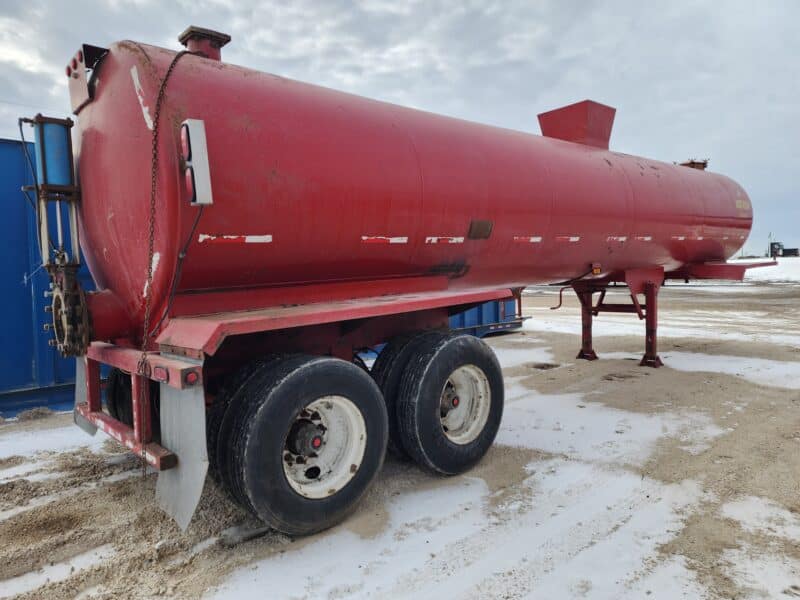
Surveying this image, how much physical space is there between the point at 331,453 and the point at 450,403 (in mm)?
1189

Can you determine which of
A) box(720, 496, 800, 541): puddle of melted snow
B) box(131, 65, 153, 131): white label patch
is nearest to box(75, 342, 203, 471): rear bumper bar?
box(131, 65, 153, 131): white label patch

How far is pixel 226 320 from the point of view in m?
3.11

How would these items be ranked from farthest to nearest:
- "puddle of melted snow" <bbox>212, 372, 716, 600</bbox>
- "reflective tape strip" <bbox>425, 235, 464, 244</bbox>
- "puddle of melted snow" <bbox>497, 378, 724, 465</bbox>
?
"puddle of melted snow" <bbox>497, 378, 724, 465</bbox> → "reflective tape strip" <bbox>425, 235, 464, 244</bbox> → "puddle of melted snow" <bbox>212, 372, 716, 600</bbox>

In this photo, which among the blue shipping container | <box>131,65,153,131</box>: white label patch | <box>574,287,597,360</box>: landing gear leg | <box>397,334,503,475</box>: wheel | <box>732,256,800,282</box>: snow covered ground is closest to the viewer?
<box>131,65,153,131</box>: white label patch

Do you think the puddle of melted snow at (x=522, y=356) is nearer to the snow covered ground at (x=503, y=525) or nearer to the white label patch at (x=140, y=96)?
the snow covered ground at (x=503, y=525)

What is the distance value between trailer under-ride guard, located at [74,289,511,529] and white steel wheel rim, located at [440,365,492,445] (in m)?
0.63

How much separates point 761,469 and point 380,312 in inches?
126

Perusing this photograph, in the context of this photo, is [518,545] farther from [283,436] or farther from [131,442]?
[131,442]

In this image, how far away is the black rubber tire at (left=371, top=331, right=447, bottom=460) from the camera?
4102mm

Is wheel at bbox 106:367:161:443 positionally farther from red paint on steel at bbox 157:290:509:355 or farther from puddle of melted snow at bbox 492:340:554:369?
puddle of melted snow at bbox 492:340:554:369

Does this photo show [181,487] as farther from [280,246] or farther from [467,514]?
[467,514]

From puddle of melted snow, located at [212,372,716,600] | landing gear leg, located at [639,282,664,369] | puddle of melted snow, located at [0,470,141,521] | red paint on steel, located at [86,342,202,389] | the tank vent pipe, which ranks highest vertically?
the tank vent pipe

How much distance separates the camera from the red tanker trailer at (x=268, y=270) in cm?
315

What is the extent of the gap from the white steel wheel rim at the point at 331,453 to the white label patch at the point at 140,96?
1.87m
